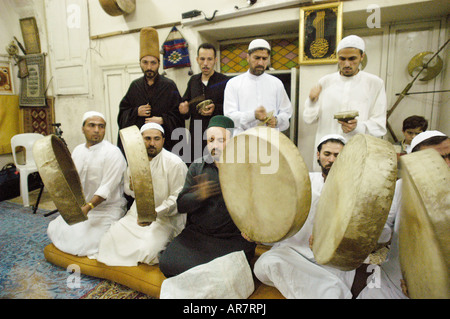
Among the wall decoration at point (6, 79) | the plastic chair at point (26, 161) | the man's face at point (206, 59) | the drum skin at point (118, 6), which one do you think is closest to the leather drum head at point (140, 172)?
the man's face at point (206, 59)

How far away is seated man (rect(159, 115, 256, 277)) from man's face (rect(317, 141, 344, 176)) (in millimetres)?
738

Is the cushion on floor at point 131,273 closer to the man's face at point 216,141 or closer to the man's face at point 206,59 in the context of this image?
the man's face at point 216,141

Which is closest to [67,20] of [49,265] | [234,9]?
[234,9]

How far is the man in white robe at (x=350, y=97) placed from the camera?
242cm

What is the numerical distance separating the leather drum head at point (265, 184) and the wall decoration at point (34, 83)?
6047 mm

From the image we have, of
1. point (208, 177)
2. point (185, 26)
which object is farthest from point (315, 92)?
point (185, 26)

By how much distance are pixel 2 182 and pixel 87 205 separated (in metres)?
3.73

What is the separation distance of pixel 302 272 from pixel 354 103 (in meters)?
1.72

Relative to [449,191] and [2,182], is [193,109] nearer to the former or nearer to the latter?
[449,191]

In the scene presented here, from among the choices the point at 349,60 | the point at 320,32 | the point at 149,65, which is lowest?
the point at 349,60

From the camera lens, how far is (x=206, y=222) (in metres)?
2.10

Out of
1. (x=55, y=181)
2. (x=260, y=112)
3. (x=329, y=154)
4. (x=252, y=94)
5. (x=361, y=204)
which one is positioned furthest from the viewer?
(x=252, y=94)

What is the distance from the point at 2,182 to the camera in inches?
191

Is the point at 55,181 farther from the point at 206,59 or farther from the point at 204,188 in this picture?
the point at 206,59
